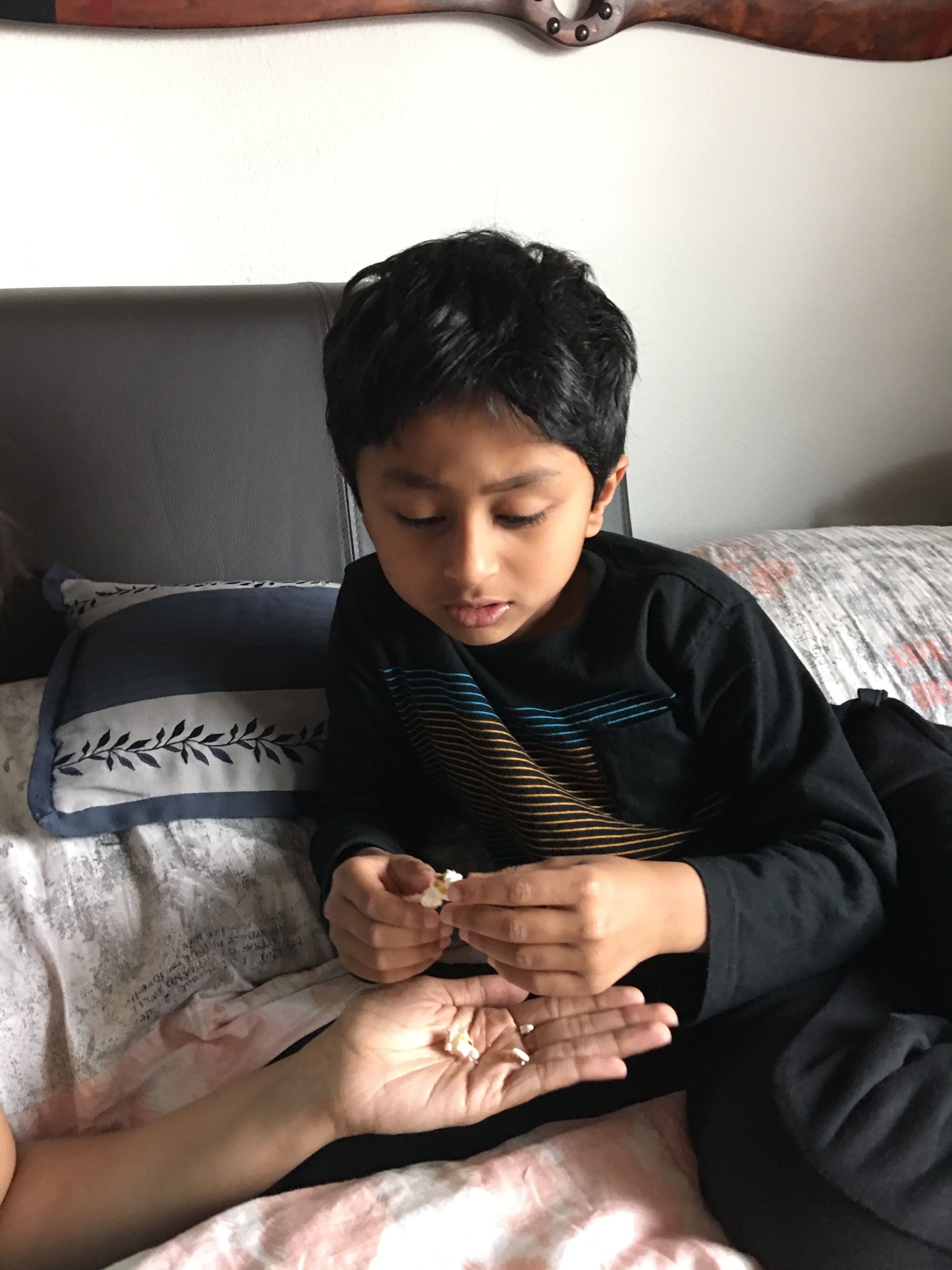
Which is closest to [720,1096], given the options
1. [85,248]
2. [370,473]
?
[370,473]

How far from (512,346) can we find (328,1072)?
1.85ft

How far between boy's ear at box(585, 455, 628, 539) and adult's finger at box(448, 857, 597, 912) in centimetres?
28

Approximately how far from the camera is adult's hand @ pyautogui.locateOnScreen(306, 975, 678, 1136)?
2.47ft

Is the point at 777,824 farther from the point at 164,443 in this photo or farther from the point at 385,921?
the point at 164,443

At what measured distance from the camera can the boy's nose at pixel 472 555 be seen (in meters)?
0.71

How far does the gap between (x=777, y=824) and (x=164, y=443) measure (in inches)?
32.5

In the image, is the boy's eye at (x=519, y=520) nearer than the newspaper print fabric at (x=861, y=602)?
Yes

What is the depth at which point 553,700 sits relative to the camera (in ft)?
2.86

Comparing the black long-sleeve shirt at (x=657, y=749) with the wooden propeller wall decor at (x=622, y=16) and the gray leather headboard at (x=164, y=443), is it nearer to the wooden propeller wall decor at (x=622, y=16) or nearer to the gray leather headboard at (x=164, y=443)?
the gray leather headboard at (x=164, y=443)

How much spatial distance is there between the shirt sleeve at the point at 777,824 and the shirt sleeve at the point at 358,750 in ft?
0.97

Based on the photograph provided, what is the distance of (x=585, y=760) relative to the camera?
Result: 874 mm

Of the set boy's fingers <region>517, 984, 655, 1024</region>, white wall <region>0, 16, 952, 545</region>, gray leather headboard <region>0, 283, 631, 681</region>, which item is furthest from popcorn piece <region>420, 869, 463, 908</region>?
white wall <region>0, 16, 952, 545</region>

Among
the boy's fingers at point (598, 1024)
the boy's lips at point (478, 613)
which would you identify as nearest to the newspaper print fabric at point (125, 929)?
the boy's fingers at point (598, 1024)

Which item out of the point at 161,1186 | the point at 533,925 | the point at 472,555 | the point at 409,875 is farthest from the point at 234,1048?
the point at 472,555
